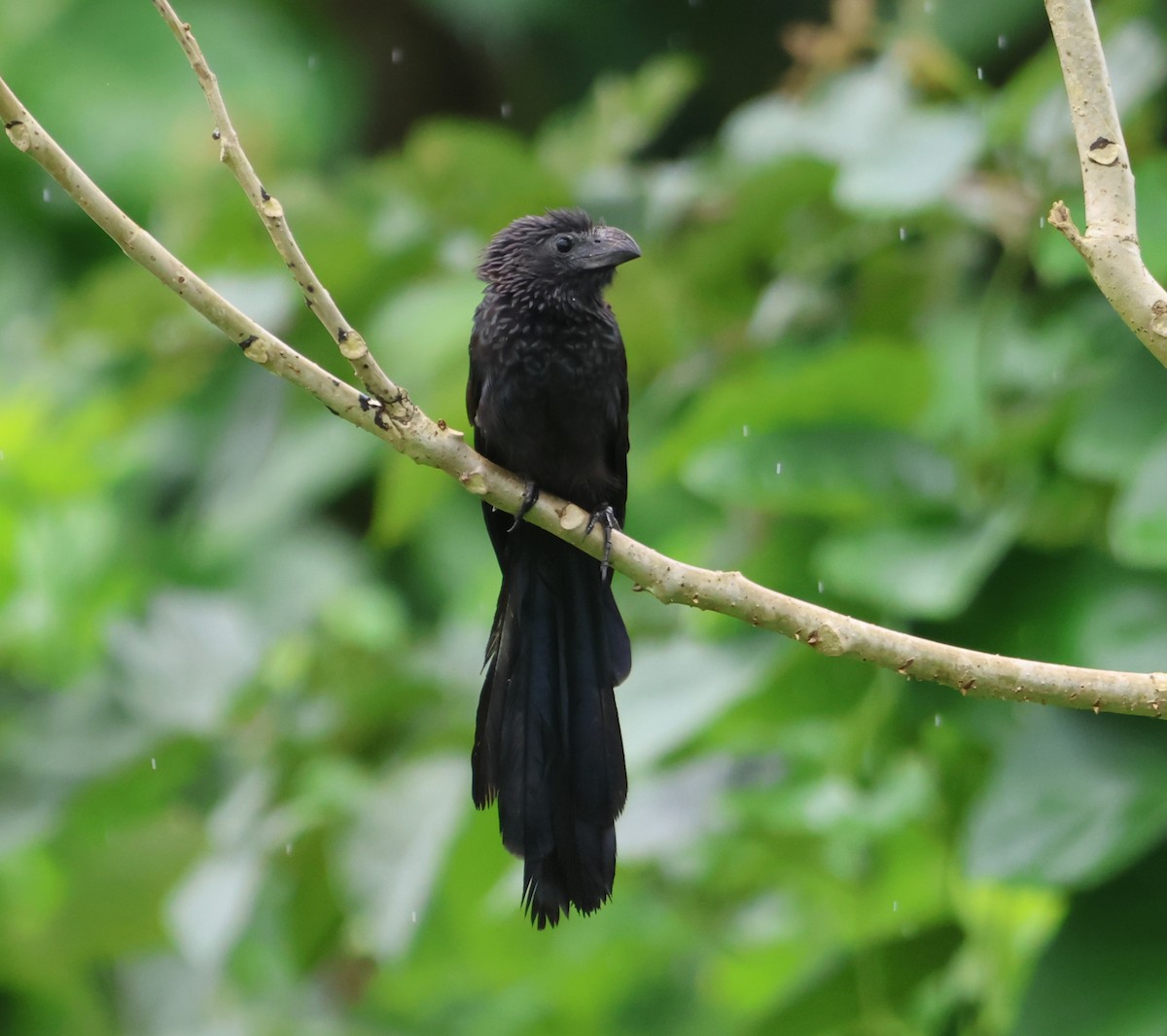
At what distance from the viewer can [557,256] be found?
2652mm

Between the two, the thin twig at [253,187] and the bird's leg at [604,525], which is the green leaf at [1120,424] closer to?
the bird's leg at [604,525]

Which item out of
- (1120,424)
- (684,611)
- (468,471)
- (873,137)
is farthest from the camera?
(684,611)

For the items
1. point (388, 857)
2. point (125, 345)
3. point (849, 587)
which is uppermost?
point (125, 345)

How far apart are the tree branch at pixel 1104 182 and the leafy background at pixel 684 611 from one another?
0.53 meters

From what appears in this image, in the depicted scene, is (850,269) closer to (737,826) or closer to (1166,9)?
(1166,9)

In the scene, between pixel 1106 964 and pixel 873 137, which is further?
pixel 873 137

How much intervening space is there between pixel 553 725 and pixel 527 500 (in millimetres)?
366

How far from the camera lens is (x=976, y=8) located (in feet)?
10.7

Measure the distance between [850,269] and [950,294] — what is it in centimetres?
22

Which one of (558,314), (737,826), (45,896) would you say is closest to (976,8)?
(558,314)

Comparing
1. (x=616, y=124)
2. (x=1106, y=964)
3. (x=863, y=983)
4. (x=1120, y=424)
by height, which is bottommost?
(x=1106, y=964)

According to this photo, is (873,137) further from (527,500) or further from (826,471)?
(527,500)

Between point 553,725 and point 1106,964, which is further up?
point 553,725

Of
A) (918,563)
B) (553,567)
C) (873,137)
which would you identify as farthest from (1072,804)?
(873,137)
